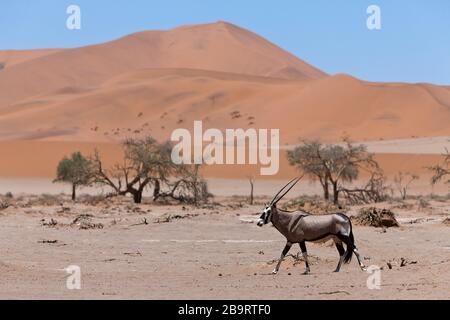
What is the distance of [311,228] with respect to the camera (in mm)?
14117

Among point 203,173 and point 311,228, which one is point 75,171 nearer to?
point 203,173

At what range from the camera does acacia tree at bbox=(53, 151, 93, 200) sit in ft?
126

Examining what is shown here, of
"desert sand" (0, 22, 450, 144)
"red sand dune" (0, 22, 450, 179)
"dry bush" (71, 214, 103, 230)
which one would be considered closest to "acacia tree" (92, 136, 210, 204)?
"dry bush" (71, 214, 103, 230)

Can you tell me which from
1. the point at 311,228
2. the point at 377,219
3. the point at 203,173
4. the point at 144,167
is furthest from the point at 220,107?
the point at 311,228

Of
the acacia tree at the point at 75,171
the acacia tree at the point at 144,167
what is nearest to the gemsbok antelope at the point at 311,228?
the acacia tree at the point at 144,167

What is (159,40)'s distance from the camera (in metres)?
192

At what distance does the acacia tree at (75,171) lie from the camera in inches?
1507

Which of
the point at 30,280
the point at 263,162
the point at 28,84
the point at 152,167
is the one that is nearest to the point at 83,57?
the point at 28,84

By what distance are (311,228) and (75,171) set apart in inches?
1082

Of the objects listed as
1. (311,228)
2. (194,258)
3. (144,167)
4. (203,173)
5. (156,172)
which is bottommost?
(194,258)

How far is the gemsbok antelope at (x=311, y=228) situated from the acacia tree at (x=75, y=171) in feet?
80.2

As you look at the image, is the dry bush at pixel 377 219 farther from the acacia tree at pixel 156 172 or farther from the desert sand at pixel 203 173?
the acacia tree at pixel 156 172
